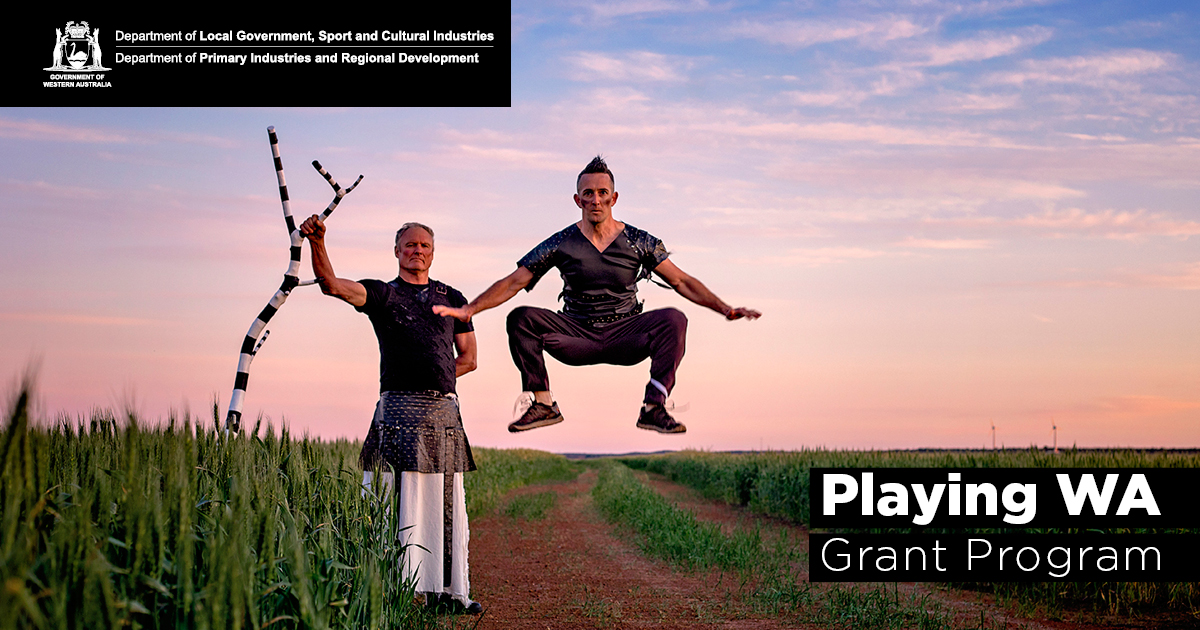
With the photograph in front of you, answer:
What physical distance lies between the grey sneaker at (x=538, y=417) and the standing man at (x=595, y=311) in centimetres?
2

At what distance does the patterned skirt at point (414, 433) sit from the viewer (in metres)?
6.91

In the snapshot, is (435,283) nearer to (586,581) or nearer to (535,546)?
(586,581)

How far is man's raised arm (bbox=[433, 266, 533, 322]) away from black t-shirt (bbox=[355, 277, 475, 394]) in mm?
2552

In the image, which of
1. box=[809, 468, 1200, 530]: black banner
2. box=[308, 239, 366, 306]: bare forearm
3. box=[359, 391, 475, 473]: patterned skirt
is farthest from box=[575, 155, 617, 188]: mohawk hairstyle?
box=[809, 468, 1200, 530]: black banner

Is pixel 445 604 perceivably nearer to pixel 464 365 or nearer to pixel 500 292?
pixel 464 365

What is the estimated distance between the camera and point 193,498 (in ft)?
13.9

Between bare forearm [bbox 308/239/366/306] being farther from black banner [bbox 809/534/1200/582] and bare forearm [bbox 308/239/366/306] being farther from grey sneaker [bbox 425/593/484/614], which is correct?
black banner [bbox 809/534/1200/582]

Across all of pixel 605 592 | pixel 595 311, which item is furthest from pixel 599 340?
pixel 605 592

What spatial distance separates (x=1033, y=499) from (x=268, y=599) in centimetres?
1151

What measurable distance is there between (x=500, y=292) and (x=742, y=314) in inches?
42.2

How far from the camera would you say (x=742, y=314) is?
3.94m

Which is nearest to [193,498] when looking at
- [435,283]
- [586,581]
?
[435,283]

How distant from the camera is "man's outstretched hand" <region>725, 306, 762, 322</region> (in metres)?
3.91

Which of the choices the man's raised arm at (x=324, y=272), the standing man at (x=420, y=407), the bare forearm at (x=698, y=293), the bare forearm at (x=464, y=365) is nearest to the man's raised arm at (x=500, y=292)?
the bare forearm at (x=698, y=293)
